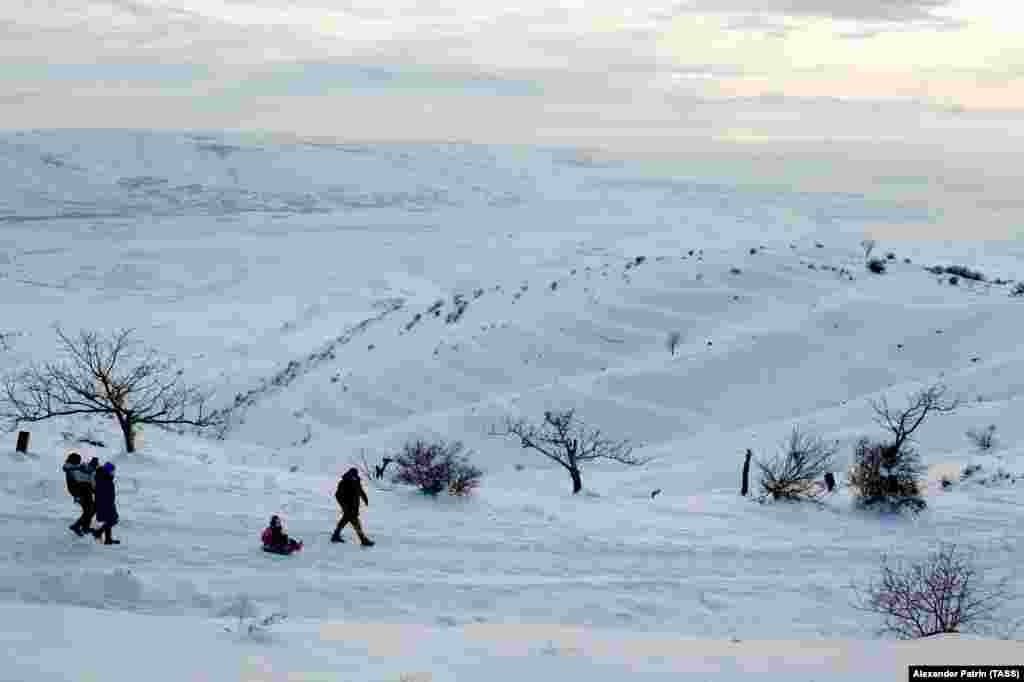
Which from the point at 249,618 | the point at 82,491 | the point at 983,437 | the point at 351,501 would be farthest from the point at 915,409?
the point at 82,491

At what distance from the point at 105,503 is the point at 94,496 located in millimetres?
596

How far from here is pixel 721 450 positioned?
20516 millimetres

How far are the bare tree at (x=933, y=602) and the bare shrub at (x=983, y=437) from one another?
763 centimetres

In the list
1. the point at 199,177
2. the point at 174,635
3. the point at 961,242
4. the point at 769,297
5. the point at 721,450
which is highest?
the point at 199,177

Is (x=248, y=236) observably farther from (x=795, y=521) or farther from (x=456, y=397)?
(x=795, y=521)

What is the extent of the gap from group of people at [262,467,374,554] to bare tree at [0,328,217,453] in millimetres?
4118

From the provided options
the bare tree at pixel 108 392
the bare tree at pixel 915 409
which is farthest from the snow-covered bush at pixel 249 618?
the bare tree at pixel 915 409

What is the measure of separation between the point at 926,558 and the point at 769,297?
18169mm

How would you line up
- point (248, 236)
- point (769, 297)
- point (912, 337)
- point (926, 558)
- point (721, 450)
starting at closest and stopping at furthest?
point (926, 558) < point (721, 450) < point (912, 337) < point (769, 297) < point (248, 236)

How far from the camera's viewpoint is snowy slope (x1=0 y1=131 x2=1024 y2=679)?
1107cm

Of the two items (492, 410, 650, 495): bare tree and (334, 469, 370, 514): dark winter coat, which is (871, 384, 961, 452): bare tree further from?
(334, 469, 370, 514): dark winter coat

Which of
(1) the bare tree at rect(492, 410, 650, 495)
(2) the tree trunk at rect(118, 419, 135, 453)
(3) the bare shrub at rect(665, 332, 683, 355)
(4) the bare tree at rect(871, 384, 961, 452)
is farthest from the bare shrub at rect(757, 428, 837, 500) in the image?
(3) the bare shrub at rect(665, 332, 683, 355)

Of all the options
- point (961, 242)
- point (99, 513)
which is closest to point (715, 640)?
Result: point (99, 513)

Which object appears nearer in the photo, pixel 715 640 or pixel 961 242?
A: pixel 715 640
